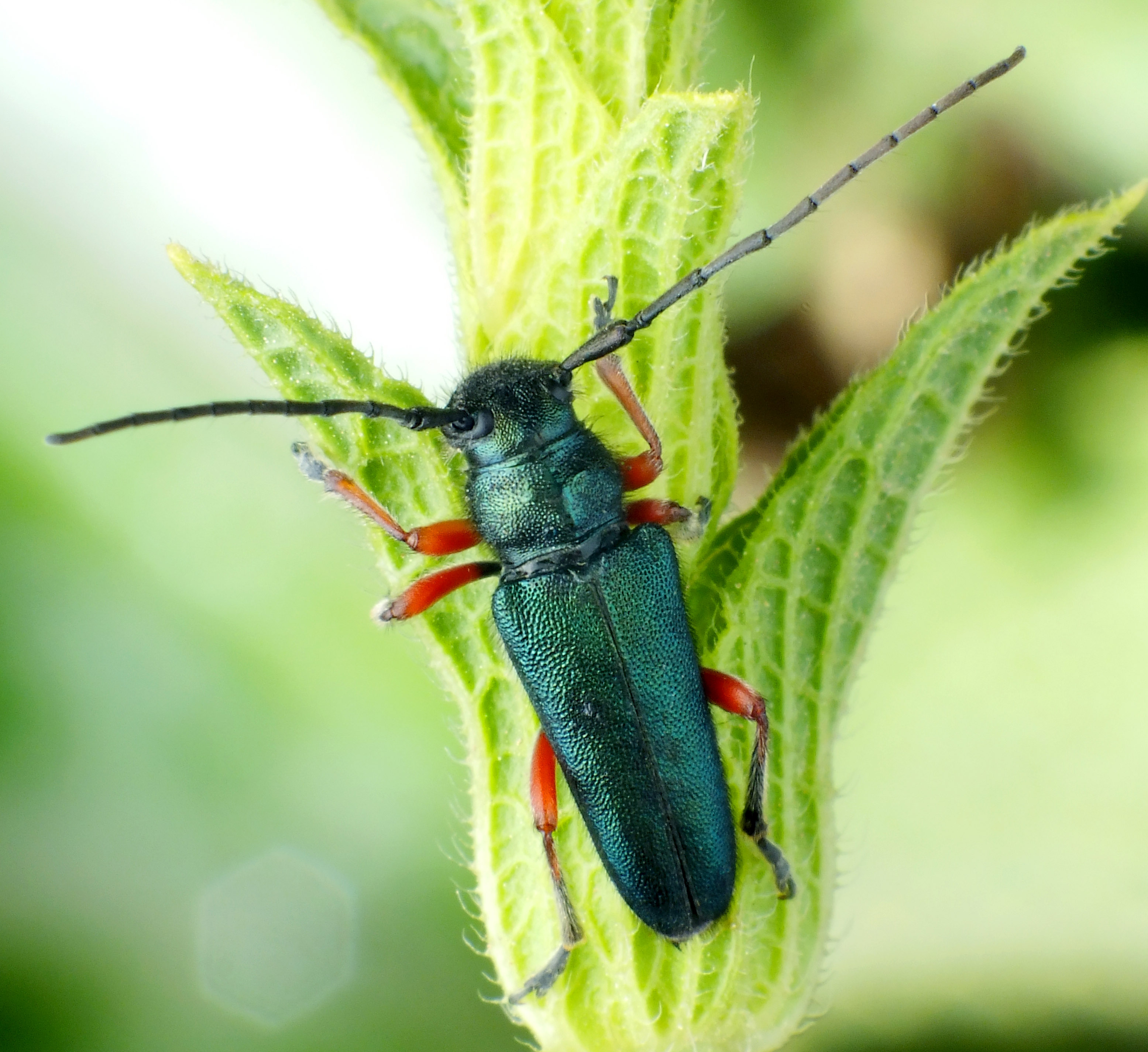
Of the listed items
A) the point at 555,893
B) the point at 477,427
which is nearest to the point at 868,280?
the point at 477,427

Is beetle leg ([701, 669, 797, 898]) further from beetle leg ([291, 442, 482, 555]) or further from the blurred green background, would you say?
the blurred green background

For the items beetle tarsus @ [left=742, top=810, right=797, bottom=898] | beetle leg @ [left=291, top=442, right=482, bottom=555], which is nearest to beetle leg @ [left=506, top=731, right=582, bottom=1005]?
beetle tarsus @ [left=742, top=810, right=797, bottom=898]

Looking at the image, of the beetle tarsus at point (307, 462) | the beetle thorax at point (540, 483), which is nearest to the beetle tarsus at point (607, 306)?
the beetle thorax at point (540, 483)

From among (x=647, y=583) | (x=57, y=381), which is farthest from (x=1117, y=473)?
(x=57, y=381)

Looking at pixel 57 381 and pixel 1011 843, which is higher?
pixel 57 381

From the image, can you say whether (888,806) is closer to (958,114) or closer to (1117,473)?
(1117,473)

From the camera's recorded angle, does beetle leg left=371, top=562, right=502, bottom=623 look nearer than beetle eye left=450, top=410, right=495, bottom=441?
Yes
